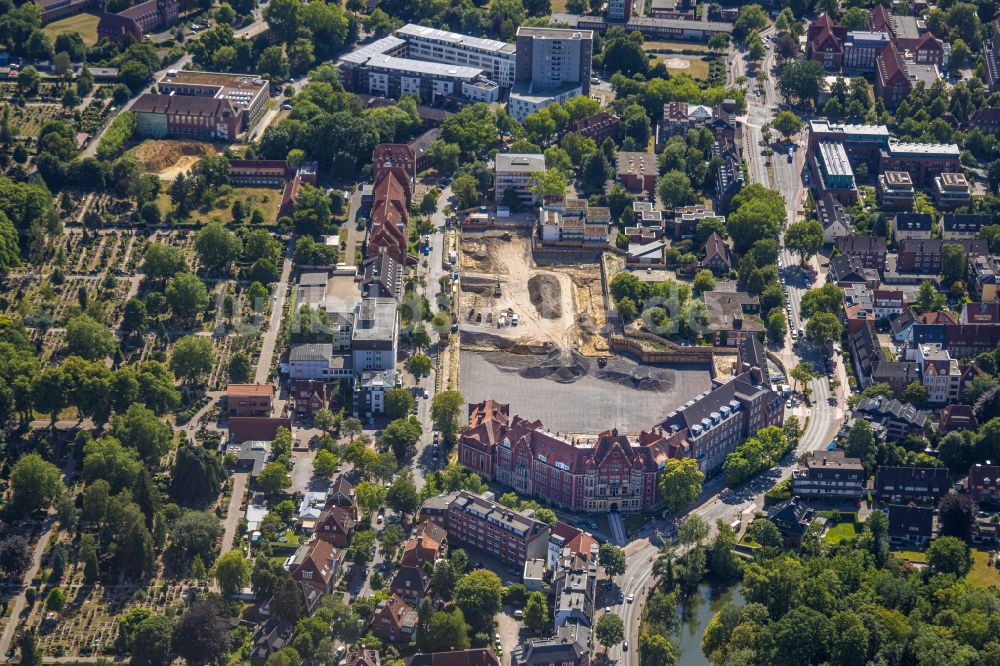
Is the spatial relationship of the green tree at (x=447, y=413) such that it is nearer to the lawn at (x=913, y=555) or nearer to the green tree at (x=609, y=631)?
the green tree at (x=609, y=631)

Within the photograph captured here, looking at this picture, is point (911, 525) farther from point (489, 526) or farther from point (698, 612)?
point (489, 526)

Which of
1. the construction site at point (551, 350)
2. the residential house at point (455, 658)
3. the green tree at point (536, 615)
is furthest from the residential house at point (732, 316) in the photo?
the residential house at point (455, 658)

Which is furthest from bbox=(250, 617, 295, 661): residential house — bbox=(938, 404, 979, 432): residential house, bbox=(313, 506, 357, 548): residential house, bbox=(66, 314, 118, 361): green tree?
bbox=(938, 404, 979, 432): residential house

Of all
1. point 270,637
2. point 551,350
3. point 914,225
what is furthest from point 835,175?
point 270,637

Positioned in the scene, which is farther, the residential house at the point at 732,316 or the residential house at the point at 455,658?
the residential house at the point at 732,316

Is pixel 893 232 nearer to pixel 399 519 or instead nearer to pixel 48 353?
pixel 399 519

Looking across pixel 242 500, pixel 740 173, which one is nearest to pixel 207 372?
pixel 242 500
